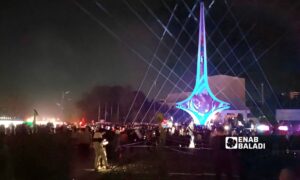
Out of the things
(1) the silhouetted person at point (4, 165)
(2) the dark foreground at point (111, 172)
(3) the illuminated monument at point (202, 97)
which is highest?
(3) the illuminated monument at point (202, 97)

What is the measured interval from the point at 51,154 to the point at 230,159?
5.10m

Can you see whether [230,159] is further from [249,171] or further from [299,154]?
[299,154]

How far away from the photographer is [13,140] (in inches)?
497

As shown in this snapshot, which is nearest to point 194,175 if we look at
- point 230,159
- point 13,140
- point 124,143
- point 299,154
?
point 230,159
